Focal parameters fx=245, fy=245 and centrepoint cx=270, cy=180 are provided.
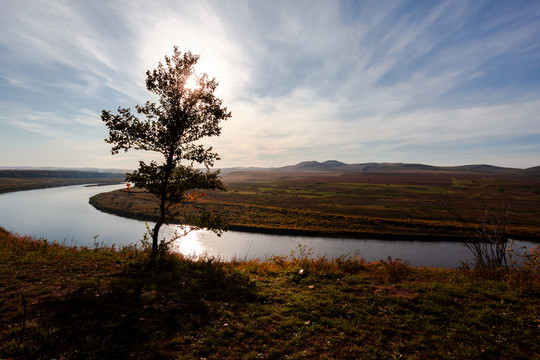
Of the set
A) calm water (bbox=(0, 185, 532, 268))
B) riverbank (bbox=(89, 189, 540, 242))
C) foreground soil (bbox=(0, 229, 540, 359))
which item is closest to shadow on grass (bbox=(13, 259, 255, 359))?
foreground soil (bbox=(0, 229, 540, 359))

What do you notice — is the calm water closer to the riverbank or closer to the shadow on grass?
the riverbank

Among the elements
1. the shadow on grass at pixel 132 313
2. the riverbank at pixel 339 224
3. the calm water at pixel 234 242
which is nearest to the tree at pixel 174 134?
the shadow on grass at pixel 132 313

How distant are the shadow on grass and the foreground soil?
0.03m

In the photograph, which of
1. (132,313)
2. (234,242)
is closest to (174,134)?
(132,313)

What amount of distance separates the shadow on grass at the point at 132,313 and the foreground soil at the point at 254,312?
1.3 inches

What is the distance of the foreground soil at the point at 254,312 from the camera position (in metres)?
6.14

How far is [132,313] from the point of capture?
7430mm

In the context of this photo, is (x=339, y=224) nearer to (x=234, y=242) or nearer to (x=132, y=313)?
(x=234, y=242)

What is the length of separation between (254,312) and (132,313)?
3.71m

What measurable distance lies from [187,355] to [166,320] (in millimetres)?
1793

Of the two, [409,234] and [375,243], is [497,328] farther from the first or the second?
[409,234]

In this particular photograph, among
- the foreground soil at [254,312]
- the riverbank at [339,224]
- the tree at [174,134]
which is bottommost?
the riverbank at [339,224]

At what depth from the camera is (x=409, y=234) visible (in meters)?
47.1

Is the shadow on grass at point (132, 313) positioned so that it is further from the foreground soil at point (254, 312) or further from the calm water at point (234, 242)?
the calm water at point (234, 242)
